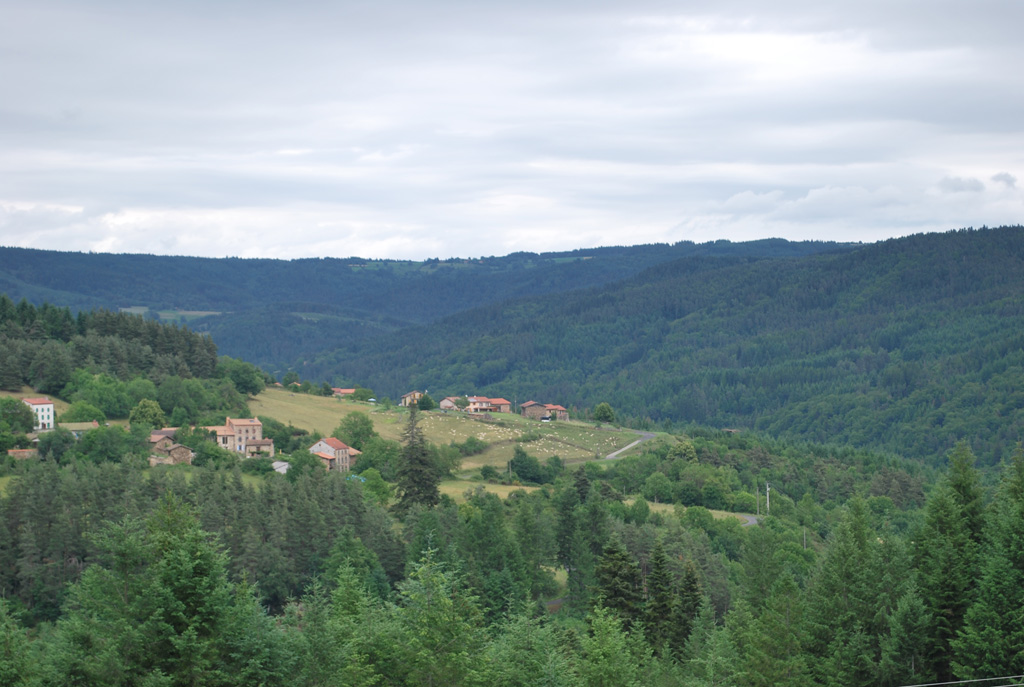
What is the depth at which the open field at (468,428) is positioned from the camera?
116438 millimetres

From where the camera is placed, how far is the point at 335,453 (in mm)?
99125

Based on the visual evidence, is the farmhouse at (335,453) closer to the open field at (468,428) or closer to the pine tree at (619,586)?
the open field at (468,428)

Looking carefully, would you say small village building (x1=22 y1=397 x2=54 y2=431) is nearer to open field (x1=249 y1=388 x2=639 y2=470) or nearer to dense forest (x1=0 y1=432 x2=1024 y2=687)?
open field (x1=249 y1=388 x2=639 y2=470)

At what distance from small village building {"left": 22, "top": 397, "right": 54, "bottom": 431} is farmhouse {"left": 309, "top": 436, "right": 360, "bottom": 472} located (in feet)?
76.1

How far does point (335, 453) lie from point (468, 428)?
34.4 metres

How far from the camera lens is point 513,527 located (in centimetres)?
6512

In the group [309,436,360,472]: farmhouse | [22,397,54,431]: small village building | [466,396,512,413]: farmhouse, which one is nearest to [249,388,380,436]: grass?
[309,436,360,472]: farmhouse

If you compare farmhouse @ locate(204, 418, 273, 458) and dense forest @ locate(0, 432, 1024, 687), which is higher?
dense forest @ locate(0, 432, 1024, 687)

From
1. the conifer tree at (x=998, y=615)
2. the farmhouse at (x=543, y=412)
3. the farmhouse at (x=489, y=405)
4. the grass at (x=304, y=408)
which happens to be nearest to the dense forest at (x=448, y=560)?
the conifer tree at (x=998, y=615)

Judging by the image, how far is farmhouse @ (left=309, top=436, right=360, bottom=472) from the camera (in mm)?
97250

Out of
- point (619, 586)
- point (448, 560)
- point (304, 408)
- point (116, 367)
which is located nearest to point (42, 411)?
point (116, 367)

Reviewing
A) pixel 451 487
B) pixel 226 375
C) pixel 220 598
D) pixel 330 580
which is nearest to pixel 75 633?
pixel 220 598

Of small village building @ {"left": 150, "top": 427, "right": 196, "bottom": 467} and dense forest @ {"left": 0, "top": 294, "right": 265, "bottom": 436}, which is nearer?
small village building @ {"left": 150, "top": 427, "right": 196, "bottom": 467}

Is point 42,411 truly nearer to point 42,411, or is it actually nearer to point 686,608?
point 42,411
